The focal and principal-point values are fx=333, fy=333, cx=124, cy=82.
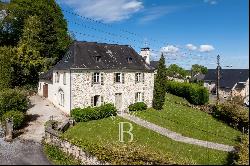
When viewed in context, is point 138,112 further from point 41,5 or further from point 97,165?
point 41,5

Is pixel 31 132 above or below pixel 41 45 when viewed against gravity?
below

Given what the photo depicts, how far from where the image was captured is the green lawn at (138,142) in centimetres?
2194

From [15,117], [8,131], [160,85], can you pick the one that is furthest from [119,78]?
[8,131]

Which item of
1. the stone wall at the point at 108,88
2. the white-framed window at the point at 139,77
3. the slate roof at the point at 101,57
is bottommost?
the stone wall at the point at 108,88

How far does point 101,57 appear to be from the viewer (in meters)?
39.8

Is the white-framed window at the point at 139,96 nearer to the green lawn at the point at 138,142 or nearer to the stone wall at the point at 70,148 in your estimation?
the green lawn at the point at 138,142

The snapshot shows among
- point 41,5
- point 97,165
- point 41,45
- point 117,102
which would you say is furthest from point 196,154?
point 41,5

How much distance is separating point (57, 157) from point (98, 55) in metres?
18.0

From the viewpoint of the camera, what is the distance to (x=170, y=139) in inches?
1169

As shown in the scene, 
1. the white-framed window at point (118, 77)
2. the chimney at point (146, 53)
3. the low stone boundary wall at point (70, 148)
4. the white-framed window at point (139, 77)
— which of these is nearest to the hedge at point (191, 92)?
the chimney at point (146, 53)

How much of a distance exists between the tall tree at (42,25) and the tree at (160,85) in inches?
811

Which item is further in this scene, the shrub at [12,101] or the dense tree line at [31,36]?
the dense tree line at [31,36]

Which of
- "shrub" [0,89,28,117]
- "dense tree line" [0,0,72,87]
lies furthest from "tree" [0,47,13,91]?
"shrub" [0,89,28,117]

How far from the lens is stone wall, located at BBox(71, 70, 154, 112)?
3678 centimetres
